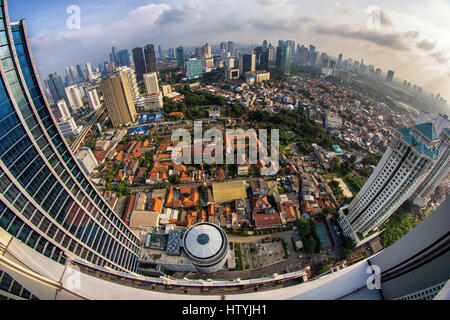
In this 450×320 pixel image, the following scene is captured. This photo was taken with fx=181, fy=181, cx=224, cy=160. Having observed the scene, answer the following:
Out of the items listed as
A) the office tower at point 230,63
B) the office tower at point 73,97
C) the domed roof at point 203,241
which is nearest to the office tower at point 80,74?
the office tower at point 73,97

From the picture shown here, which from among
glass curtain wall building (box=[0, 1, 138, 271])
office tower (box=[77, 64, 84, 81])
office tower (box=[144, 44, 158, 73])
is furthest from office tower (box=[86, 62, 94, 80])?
glass curtain wall building (box=[0, 1, 138, 271])

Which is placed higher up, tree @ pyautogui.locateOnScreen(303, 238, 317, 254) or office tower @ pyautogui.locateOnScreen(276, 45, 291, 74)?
office tower @ pyautogui.locateOnScreen(276, 45, 291, 74)

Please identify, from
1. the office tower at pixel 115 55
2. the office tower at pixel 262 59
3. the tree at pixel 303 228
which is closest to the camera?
the tree at pixel 303 228

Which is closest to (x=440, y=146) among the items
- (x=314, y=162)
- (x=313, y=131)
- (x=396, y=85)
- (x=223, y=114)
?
(x=314, y=162)

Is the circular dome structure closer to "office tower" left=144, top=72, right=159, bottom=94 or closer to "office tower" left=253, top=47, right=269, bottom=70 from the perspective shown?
"office tower" left=144, top=72, right=159, bottom=94

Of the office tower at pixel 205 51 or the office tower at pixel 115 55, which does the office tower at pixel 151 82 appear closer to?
the office tower at pixel 205 51

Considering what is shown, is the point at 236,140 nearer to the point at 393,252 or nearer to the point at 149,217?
the point at 149,217

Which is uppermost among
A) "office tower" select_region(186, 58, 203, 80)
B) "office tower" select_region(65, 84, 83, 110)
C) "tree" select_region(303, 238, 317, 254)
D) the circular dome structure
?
"office tower" select_region(186, 58, 203, 80)
